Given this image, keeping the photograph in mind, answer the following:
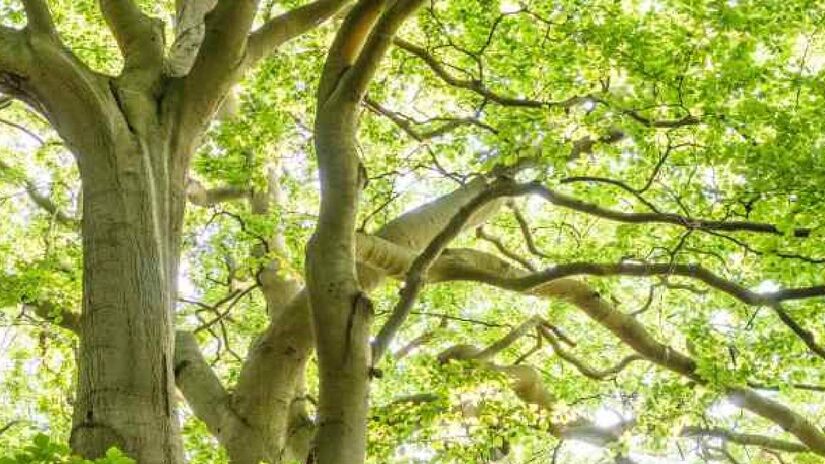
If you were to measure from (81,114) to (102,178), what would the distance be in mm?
456

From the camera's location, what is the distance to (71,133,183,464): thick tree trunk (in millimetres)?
4363

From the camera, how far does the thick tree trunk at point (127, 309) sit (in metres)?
4.36

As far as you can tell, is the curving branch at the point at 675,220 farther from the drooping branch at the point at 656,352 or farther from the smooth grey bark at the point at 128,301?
the smooth grey bark at the point at 128,301

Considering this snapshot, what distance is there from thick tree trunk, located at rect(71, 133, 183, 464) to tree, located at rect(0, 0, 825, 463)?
0.05 feet

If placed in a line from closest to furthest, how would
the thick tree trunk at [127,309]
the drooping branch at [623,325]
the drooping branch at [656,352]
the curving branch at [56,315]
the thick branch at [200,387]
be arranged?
the thick tree trunk at [127,309]
the thick branch at [200,387]
the drooping branch at [623,325]
the drooping branch at [656,352]
the curving branch at [56,315]

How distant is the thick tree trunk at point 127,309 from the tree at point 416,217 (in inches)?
0.5

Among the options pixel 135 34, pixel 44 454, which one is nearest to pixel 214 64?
pixel 135 34

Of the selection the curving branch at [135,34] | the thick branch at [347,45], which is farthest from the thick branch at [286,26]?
the curving branch at [135,34]

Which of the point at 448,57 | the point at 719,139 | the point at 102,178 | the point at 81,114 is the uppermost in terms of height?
the point at 448,57

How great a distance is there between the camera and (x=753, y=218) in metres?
7.91

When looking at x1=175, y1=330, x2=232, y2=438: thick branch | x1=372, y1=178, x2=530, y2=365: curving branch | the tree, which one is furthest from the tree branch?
x1=175, y1=330, x2=232, y2=438: thick branch

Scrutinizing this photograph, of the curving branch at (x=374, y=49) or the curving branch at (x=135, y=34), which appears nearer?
the curving branch at (x=374, y=49)

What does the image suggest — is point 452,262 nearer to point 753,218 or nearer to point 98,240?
point 753,218

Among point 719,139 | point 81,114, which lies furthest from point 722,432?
point 81,114
